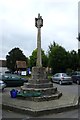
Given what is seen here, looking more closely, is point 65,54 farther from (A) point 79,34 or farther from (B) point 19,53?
(B) point 19,53

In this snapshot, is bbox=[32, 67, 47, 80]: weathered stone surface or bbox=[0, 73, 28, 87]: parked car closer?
bbox=[32, 67, 47, 80]: weathered stone surface

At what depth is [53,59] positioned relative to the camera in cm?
4706

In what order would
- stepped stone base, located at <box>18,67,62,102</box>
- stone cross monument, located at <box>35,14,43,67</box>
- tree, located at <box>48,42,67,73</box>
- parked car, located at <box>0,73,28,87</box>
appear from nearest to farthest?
1. stepped stone base, located at <box>18,67,62,102</box>
2. stone cross monument, located at <box>35,14,43,67</box>
3. parked car, located at <box>0,73,28,87</box>
4. tree, located at <box>48,42,67,73</box>

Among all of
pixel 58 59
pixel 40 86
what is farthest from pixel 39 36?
pixel 58 59

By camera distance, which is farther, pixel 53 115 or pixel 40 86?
pixel 40 86

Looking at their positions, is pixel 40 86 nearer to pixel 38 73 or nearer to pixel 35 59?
pixel 38 73

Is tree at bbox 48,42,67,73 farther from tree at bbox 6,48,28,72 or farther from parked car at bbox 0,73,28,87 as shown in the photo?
tree at bbox 6,48,28,72

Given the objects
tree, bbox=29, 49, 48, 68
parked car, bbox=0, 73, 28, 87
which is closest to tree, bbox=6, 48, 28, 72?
tree, bbox=29, 49, 48, 68

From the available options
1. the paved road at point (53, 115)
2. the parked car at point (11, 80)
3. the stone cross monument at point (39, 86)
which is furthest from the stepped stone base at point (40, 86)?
the parked car at point (11, 80)

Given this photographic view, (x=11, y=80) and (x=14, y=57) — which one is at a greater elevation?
(x=14, y=57)


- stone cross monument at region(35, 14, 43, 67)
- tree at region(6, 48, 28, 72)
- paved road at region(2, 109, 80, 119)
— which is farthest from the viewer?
tree at region(6, 48, 28, 72)

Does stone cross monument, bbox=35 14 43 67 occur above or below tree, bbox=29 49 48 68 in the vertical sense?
below

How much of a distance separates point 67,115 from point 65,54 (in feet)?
126

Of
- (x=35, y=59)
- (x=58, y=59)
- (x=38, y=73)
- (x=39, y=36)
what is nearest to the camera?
(x=38, y=73)
